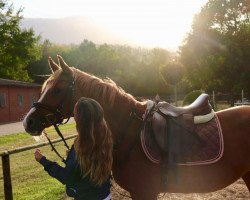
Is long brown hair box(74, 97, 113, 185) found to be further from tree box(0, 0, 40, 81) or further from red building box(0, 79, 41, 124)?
tree box(0, 0, 40, 81)

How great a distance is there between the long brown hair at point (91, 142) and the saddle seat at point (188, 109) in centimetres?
94

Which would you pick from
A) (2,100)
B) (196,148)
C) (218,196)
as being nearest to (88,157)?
(196,148)

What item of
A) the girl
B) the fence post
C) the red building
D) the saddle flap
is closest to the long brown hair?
the girl

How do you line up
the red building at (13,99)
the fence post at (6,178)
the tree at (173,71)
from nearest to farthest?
the fence post at (6,178) < the red building at (13,99) < the tree at (173,71)

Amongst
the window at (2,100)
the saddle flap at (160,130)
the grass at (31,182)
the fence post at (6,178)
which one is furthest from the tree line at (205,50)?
the saddle flap at (160,130)

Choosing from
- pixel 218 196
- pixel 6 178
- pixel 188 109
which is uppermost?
pixel 188 109

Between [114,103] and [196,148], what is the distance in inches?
42.2

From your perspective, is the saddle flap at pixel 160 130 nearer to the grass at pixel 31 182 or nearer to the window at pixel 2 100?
the grass at pixel 31 182

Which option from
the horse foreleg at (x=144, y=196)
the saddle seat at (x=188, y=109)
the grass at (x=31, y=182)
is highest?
the saddle seat at (x=188, y=109)

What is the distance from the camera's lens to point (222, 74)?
3666 centimetres

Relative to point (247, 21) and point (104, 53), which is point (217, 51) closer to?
point (247, 21)

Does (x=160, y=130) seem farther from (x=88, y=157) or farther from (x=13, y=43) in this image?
(x=13, y=43)

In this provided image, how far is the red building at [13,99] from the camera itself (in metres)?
34.1

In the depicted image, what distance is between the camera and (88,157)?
3516mm
